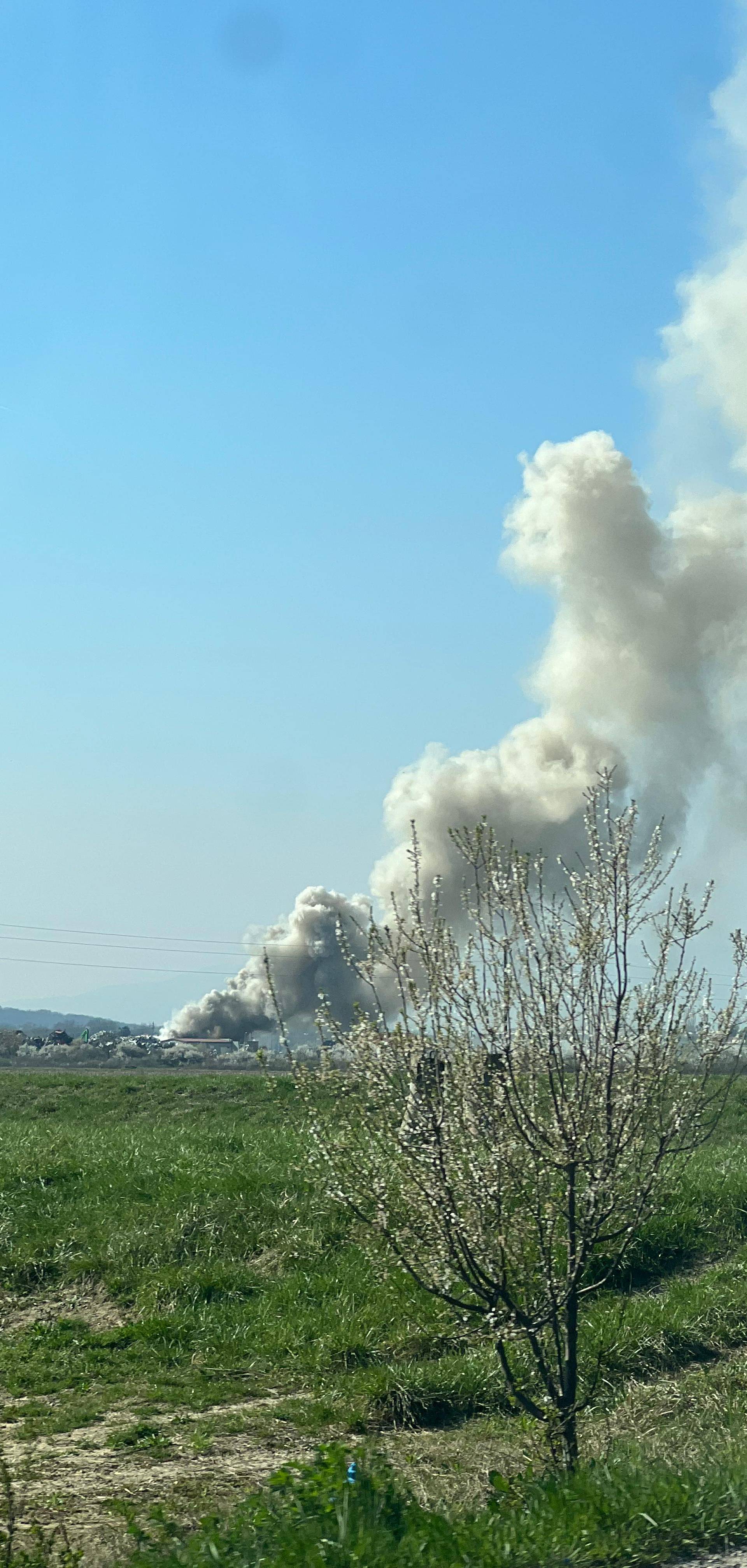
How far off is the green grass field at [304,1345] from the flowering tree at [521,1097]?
1.15m

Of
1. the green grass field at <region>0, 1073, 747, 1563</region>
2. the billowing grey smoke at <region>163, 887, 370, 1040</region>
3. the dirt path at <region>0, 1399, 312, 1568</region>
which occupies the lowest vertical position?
the dirt path at <region>0, 1399, 312, 1568</region>

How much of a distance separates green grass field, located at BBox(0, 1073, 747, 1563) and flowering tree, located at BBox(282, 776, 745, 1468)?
1.15m

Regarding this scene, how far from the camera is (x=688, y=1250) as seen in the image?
14055mm

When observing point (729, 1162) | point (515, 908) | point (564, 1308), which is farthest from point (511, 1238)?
point (729, 1162)

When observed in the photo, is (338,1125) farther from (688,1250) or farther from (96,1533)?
(688,1250)

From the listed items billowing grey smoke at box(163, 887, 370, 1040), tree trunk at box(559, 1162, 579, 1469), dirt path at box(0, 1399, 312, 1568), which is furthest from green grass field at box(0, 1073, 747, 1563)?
billowing grey smoke at box(163, 887, 370, 1040)

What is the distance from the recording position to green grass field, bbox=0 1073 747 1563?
7.71 meters

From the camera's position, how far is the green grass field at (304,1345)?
7707mm

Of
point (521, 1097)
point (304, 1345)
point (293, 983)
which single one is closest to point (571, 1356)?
point (521, 1097)

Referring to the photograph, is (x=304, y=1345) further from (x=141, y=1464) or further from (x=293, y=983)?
(x=293, y=983)

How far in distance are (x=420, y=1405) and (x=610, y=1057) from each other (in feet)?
13.5

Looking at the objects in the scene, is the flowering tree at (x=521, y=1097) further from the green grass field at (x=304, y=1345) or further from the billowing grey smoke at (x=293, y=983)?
the billowing grey smoke at (x=293, y=983)

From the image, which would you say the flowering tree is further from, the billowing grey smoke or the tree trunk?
the billowing grey smoke

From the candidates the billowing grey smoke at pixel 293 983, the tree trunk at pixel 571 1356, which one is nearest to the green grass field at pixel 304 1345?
the tree trunk at pixel 571 1356
